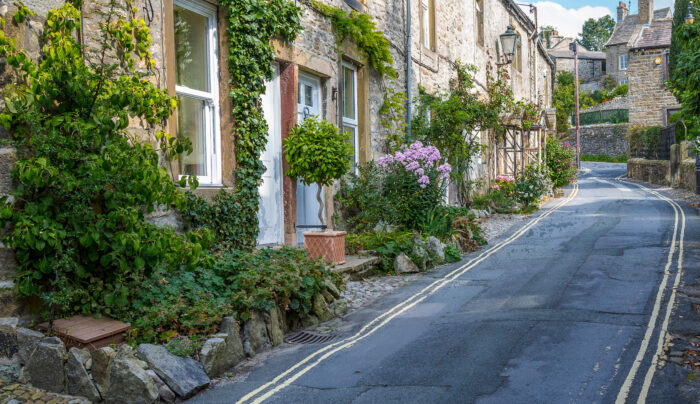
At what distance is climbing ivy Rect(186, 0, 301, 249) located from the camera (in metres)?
6.91

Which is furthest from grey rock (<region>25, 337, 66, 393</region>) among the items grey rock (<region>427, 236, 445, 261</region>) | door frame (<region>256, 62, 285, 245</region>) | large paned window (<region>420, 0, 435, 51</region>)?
large paned window (<region>420, 0, 435, 51</region>)

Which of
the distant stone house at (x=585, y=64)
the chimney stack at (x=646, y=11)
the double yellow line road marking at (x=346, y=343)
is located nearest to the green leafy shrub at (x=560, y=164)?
the double yellow line road marking at (x=346, y=343)

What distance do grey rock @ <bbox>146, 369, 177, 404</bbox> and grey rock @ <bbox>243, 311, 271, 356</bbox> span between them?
3.49 ft

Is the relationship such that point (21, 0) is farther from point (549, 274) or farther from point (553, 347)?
point (549, 274)

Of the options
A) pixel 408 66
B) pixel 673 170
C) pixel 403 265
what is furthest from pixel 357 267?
pixel 673 170

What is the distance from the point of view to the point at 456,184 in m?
15.9

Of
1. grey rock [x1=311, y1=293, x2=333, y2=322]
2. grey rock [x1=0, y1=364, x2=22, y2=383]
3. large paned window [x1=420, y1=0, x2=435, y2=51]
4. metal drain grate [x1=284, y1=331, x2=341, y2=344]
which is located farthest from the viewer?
large paned window [x1=420, y1=0, x2=435, y2=51]

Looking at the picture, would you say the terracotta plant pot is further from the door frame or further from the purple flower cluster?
the purple flower cluster

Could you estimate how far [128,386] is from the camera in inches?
156

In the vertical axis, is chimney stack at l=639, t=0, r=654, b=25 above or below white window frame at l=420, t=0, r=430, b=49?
above

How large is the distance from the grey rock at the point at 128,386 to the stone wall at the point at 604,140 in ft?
148

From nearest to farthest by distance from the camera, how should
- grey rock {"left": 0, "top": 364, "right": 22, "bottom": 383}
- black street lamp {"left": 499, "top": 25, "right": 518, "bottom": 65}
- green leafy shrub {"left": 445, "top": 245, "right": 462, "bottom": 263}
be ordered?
grey rock {"left": 0, "top": 364, "right": 22, "bottom": 383} → green leafy shrub {"left": 445, "top": 245, "right": 462, "bottom": 263} → black street lamp {"left": 499, "top": 25, "right": 518, "bottom": 65}

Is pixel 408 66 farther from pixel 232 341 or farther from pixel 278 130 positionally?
pixel 232 341

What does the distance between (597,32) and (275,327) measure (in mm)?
86857
